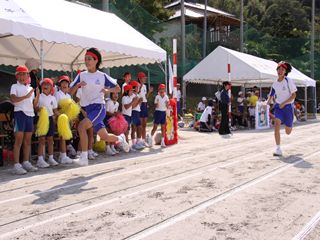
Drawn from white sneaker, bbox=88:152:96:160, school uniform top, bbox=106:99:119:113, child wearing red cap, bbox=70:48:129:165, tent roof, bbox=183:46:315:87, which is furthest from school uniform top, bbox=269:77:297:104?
tent roof, bbox=183:46:315:87

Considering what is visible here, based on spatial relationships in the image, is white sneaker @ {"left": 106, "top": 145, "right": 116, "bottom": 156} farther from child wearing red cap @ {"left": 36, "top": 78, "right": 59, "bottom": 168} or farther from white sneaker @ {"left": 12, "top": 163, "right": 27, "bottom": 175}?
white sneaker @ {"left": 12, "top": 163, "right": 27, "bottom": 175}

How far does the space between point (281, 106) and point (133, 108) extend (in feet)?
11.5

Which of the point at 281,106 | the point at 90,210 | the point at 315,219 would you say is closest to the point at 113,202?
the point at 90,210

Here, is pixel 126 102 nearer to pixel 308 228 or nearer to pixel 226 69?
pixel 308 228

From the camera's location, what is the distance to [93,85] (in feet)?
24.6

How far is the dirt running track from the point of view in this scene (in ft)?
13.3

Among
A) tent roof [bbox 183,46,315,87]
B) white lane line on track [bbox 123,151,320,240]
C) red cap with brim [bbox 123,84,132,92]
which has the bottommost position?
white lane line on track [bbox 123,151,320,240]

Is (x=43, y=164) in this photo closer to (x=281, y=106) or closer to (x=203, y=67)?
(x=281, y=106)

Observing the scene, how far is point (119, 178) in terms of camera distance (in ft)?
21.8

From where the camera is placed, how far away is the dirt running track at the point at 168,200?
404 cm

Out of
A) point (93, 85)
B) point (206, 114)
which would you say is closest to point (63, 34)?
point (93, 85)

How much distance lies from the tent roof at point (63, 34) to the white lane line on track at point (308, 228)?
6.05 meters

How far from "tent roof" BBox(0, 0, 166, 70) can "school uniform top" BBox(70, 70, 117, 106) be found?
1.61m

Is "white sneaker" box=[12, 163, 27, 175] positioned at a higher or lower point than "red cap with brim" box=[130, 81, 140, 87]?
lower
